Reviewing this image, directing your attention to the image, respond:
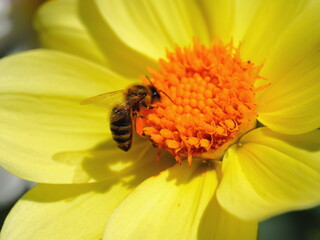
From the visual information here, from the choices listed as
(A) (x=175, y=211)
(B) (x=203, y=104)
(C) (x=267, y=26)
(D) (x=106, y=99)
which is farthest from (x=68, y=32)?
(A) (x=175, y=211)

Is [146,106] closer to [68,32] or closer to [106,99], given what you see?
[106,99]

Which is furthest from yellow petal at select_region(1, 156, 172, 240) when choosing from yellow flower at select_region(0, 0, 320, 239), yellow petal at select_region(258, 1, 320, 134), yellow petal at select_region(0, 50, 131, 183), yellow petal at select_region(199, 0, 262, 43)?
yellow petal at select_region(199, 0, 262, 43)

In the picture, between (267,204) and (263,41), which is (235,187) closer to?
(267,204)

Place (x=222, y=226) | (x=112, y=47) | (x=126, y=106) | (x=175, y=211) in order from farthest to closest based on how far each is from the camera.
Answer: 1. (x=112, y=47)
2. (x=126, y=106)
3. (x=175, y=211)
4. (x=222, y=226)

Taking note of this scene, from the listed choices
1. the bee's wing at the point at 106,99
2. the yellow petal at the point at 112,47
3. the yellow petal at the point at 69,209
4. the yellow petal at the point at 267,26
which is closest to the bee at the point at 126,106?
the bee's wing at the point at 106,99

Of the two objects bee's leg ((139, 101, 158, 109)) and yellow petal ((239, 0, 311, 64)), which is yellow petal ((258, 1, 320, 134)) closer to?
yellow petal ((239, 0, 311, 64))

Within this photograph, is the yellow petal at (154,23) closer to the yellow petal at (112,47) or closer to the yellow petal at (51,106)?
the yellow petal at (112,47)
